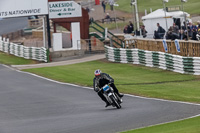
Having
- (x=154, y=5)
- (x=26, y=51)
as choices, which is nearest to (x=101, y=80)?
(x=26, y=51)

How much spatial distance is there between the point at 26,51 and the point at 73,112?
2690 centimetres

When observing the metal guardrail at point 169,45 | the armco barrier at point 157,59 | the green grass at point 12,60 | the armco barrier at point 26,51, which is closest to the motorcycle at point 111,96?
the armco barrier at point 157,59

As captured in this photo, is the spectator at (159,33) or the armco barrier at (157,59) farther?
the spectator at (159,33)

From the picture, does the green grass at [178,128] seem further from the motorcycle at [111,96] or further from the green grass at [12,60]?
the green grass at [12,60]

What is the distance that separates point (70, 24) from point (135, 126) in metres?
33.8

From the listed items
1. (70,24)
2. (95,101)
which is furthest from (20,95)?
(70,24)

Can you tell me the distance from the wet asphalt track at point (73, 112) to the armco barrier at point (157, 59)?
21.1 ft

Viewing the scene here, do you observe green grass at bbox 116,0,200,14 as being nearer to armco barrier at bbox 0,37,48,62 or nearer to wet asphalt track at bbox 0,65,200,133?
armco barrier at bbox 0,37,48,62

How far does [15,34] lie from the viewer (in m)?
61.2

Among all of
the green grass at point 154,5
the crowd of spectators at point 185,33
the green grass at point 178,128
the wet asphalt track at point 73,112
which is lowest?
the wet asphalt track at point 73,112

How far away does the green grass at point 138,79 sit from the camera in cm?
2338

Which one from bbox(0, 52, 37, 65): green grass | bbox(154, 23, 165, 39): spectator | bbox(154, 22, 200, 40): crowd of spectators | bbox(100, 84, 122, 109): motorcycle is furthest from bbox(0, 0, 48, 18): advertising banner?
bbox(100, 84, 122, 109): motorcycle

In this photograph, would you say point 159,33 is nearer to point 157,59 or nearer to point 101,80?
point 157,59

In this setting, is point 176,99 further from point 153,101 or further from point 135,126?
point 135,126
